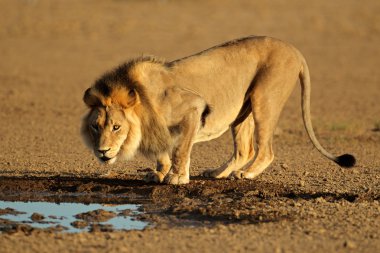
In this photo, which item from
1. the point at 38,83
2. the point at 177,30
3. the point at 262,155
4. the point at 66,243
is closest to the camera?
the point at 66,243

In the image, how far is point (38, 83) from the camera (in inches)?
739

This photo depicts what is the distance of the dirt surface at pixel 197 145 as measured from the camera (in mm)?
6348

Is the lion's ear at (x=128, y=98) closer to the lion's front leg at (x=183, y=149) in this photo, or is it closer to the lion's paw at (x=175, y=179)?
the lion's front leg at (x=183, y=149)

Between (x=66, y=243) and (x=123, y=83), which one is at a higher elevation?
(x=123, y=83)

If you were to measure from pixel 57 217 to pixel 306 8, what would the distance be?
25.4 m

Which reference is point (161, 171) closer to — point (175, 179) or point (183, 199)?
point (175, 179)

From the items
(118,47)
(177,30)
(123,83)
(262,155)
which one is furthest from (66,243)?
(177,30)

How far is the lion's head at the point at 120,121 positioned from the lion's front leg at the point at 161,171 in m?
0.30

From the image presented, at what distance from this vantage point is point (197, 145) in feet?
37.5

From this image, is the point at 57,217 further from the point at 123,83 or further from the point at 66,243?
the point at 123,83

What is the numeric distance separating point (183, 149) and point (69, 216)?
1.53 metres

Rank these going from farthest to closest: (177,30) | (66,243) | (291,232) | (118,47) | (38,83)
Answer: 1. (177,30)
2. (118,47)
3. (38,83)
4. (291,232)
5. (66,243)

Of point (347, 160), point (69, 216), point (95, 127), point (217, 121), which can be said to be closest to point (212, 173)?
point (217, 121)

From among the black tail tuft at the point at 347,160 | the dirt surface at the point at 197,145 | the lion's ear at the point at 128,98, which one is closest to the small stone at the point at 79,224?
the dirt surface at the point at 197,145
